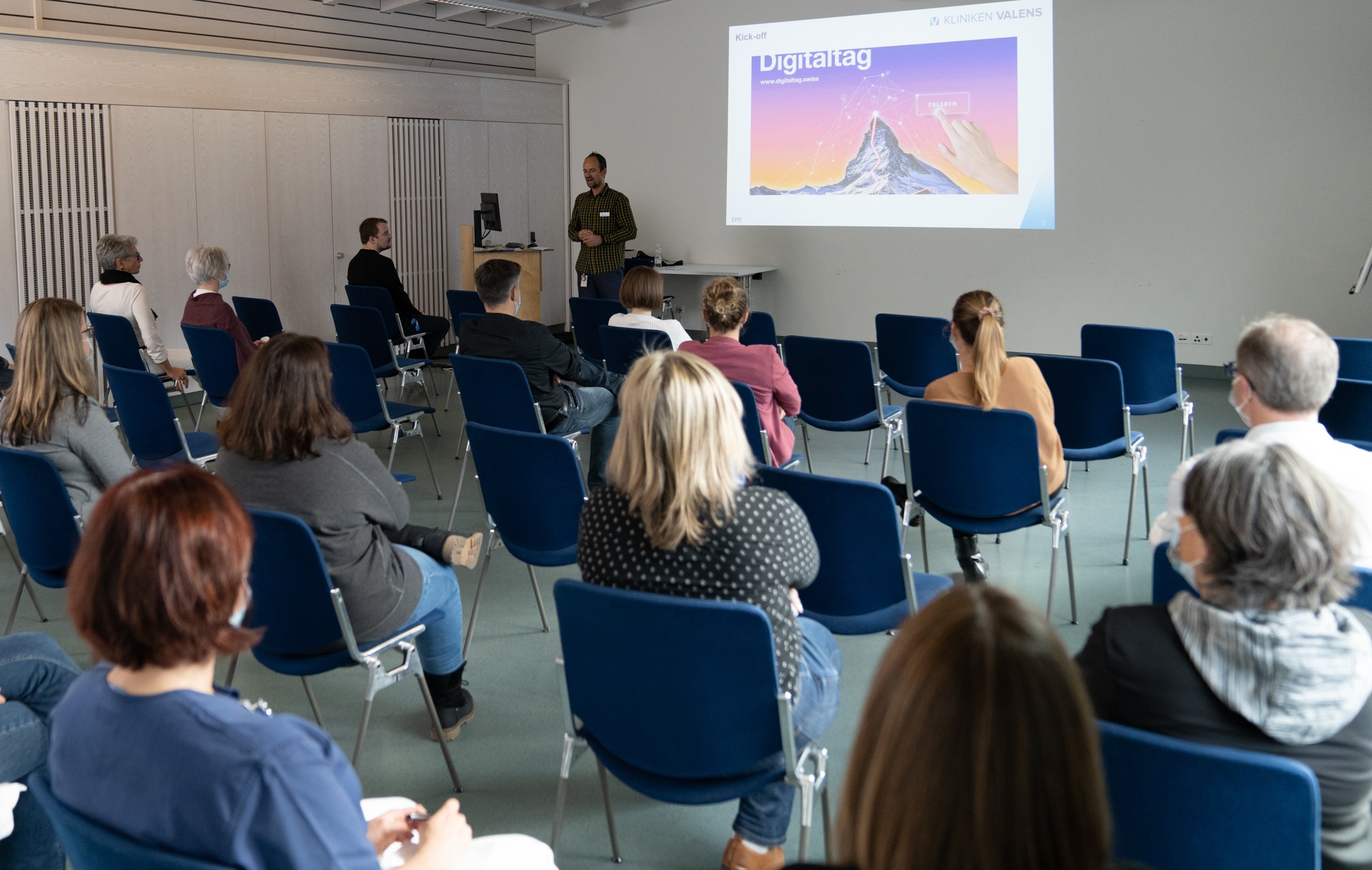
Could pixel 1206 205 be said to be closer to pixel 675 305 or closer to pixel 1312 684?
pixel 675 305

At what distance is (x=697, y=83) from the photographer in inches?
403

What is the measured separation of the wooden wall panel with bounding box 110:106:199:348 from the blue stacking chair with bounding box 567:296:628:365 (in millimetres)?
3085

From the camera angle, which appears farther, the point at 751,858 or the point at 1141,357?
the point at 1141,357

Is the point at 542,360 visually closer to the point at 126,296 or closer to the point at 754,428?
the point at 754,428

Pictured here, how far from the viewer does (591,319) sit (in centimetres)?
664

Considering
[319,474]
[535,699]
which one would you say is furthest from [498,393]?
[319,474]

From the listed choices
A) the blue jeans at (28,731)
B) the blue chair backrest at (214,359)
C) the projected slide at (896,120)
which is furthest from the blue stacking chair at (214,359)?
the projected slide at (896,120)

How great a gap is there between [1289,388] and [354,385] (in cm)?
374

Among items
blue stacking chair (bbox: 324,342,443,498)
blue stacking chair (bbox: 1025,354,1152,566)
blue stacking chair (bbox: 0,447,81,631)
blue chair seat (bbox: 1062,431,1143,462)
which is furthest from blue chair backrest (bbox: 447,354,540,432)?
blue chair seat (bbox: 1062,431,1143,462)

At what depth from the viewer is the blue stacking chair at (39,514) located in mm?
2896

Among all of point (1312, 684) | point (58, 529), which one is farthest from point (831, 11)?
point (1312, 684)

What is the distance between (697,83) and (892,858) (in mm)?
10059

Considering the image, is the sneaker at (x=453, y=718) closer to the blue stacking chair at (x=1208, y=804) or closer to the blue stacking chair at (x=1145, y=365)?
the blue stacking chair at (x=1208, y=804)

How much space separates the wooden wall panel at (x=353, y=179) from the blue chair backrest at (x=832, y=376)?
5202 millimetres
